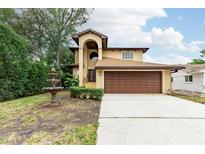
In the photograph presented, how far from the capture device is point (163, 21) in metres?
22.0

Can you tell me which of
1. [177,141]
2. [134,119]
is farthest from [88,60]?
[177,141]

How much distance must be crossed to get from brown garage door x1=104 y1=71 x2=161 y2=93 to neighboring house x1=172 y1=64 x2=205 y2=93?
463 cm

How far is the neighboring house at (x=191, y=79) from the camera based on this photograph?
21464mm

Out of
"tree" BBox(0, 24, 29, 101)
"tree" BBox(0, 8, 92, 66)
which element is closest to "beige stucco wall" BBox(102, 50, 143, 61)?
"tree" BBox(0, 8, 92, 66)

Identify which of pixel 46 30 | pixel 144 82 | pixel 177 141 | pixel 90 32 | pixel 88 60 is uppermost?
pixel 46 30

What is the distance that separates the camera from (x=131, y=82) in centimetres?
2045

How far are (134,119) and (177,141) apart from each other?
2.79m

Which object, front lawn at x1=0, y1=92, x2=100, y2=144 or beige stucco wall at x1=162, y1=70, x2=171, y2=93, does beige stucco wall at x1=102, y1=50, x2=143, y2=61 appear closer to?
beige stucco wall at x1=162, y1=70, x2=171, y2=93

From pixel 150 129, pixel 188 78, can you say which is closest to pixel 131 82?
pixel 188 78

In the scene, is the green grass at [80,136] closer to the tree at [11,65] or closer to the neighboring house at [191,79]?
the tree at [11,65]

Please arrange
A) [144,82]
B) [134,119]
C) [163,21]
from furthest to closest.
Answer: [163,21]
[144,82]
[134,119]
